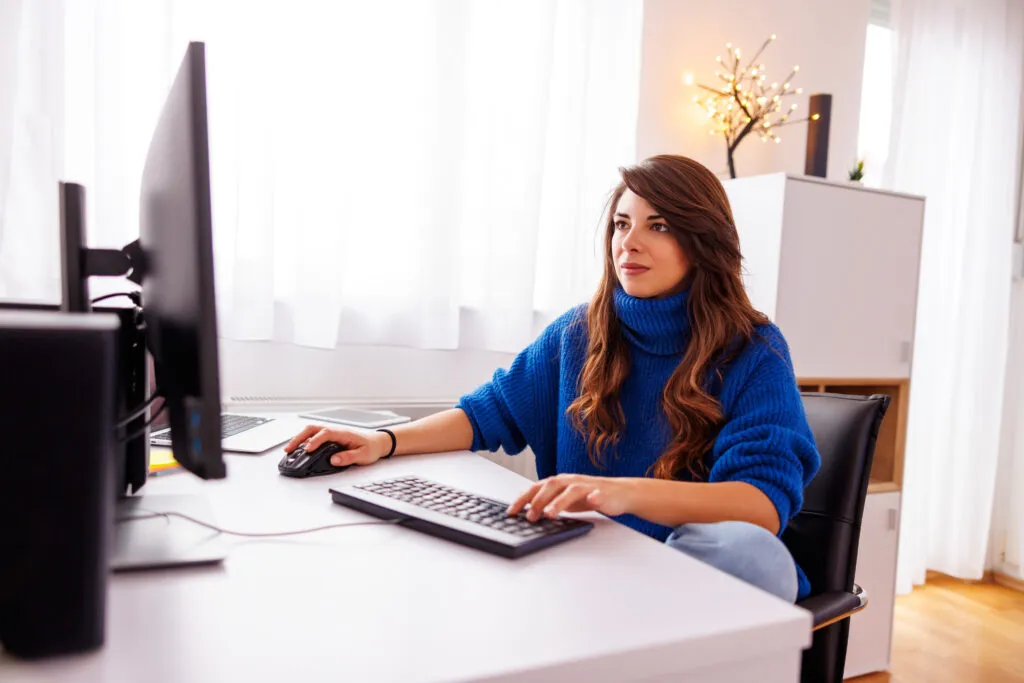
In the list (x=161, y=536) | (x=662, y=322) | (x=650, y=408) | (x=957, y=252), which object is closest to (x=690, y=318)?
(x=662, y=322)

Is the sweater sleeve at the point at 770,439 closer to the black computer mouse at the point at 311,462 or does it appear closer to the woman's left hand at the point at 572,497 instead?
the woman's left hand at the point at 572,497

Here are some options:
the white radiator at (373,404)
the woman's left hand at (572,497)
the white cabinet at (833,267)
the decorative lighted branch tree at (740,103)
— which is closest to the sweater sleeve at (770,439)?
the woman's left hand at (572,497)

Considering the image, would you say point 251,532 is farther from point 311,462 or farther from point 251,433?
point 251,433

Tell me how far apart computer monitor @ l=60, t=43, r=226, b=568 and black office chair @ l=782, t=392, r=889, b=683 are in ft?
2.98

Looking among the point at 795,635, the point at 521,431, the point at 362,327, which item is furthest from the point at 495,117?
the point at 795,635

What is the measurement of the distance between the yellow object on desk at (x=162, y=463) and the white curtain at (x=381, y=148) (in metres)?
0.70

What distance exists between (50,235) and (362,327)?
0.77m

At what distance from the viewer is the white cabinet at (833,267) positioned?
7.38ft

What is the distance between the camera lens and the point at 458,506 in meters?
0.93

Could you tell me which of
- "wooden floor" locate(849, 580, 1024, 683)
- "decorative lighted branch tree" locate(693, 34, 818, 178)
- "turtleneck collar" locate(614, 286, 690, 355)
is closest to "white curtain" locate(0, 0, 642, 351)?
"decorative lighted branch tree" locate(693, 34, 818, 178)

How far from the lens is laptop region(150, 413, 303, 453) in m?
1.33

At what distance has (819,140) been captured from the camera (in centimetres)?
257

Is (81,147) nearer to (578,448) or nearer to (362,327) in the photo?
(362,327)

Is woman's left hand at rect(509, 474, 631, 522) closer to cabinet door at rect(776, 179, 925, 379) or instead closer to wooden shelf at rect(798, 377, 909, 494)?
cabinet door at rect(776, 179, 925, 379)
